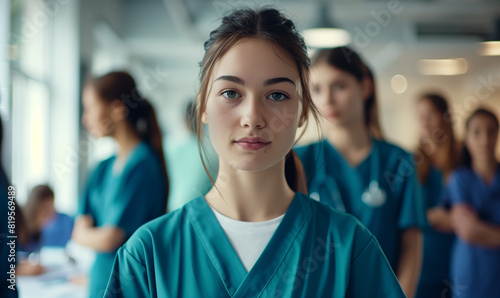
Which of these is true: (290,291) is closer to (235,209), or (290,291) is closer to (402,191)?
(235,209)

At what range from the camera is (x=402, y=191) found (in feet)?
4.21

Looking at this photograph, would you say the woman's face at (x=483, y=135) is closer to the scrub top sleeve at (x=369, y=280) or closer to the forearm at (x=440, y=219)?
the forearm at (x=440, y=219)

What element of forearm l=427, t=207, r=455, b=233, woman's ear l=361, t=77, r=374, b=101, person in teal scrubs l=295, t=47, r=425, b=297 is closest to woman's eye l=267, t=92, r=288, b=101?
person in teal scrubs l=295, t=47, r=425, b=297

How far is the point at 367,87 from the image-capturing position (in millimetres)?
1337

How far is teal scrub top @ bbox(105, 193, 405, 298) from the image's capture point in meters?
0.69

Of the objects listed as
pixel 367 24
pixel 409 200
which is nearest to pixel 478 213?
pixel 409 200

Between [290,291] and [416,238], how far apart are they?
668 millimetres

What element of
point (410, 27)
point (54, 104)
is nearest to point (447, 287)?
point (54, 104)

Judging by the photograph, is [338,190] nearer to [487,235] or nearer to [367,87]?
[367,87]

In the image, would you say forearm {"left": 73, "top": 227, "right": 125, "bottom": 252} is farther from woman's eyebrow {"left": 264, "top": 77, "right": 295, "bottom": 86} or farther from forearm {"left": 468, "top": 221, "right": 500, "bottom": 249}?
forearm {"left": 468, "top": 221, "right": 500, "bottom": 249}

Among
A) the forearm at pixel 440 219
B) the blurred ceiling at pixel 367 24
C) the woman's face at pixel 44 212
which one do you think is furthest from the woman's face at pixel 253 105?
the blurred ceiling at pixel 367 24

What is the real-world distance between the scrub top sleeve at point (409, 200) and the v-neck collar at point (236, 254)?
584mm

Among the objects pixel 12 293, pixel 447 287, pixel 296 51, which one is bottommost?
pixel 447 287

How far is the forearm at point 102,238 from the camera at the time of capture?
126cm
